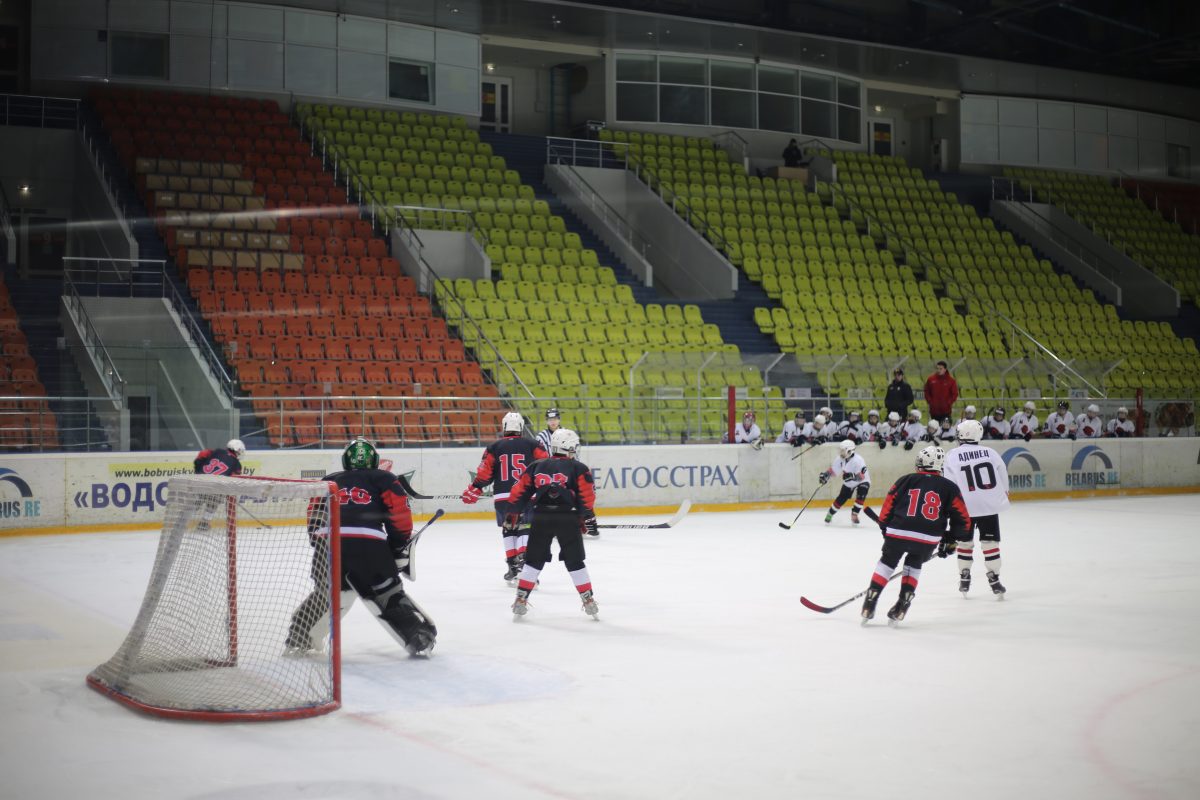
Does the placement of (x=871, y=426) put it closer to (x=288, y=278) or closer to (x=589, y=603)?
(x=288, y=278)

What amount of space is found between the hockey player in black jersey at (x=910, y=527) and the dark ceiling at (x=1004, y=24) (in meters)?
23.0

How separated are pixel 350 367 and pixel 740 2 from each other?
1687cm

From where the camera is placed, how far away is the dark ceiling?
3244 centimetres

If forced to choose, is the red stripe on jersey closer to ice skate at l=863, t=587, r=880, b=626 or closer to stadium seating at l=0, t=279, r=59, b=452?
ice skate at l=863, t=587, r=880, b=626

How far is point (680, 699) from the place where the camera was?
7070mm

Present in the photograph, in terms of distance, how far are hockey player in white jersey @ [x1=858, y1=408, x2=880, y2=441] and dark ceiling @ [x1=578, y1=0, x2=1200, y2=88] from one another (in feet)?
42.7

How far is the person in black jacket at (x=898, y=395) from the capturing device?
→ 871 inches

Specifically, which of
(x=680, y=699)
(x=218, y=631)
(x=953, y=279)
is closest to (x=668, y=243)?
(x=953, y=279)

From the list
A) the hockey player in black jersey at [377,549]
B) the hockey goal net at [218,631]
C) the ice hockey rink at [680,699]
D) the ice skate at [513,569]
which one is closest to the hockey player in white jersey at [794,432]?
the ice hockey rink at [680,699]

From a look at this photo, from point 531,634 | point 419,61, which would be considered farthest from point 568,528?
point 419,61

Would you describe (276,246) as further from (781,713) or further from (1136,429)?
(781,713)

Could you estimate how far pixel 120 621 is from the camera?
31.7ft

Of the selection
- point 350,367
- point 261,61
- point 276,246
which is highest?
point 261,61

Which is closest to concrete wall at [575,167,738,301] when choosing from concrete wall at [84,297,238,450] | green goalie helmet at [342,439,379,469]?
concrete wall at [84,297,238,450]
